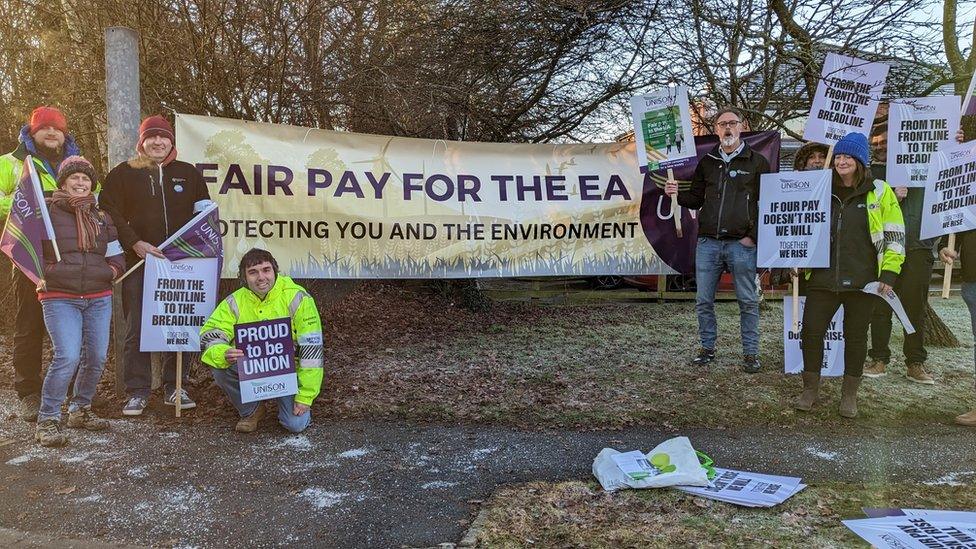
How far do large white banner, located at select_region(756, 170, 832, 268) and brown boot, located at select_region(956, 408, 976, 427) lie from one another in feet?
4.80

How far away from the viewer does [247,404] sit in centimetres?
443

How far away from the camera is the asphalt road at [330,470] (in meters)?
3.12

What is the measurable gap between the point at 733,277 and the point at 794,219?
75 centimetres

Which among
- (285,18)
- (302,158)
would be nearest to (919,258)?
(302,158)

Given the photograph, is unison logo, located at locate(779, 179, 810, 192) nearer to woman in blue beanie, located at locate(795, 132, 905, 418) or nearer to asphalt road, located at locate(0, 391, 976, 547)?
woman in blue beanie, located at locate(795, 132, 905, 418)

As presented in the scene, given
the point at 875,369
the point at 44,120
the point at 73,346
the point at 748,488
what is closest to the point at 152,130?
the point at 44,120

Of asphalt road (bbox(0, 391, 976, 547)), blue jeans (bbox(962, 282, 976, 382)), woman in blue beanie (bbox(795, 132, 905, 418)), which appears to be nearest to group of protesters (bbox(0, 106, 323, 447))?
asphalt road (bbox(0, 391, 976, 547))

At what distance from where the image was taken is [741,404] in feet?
16.3

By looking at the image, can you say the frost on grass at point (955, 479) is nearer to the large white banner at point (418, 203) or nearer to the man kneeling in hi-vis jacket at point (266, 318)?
the large white banner at point (418, 203)

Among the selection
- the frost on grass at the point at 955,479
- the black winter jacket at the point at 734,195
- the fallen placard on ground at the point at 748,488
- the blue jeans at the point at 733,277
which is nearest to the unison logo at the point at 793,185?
the black winter jacket at the point at 734,195

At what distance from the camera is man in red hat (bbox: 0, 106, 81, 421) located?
4441mm

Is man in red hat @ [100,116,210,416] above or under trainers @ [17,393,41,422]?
above

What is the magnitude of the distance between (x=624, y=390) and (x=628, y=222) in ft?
6.34

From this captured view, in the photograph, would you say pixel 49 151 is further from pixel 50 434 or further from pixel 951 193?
pixel 951 193
